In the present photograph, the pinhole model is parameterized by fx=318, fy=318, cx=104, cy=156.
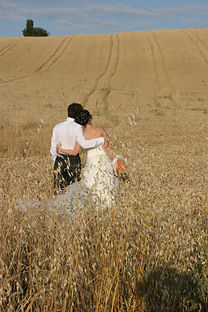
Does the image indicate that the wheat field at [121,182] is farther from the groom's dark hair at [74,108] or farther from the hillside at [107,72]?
the groom's dark hair at [74,108]

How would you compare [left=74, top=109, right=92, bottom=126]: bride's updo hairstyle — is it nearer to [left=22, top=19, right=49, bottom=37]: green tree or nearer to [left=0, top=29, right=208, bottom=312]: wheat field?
[left=0, top=29, right=208, bottom=312]: wheat field

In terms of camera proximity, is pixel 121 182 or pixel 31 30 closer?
pixel 121 182

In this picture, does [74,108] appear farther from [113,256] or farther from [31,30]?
[31,30]

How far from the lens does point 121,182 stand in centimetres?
294

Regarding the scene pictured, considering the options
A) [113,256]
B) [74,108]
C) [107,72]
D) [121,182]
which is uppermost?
[107,72]

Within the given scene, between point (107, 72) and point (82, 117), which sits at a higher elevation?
point (107, 72)

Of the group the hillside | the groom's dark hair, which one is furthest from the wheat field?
the groom's dark hair

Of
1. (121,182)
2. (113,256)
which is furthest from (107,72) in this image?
(113,256)

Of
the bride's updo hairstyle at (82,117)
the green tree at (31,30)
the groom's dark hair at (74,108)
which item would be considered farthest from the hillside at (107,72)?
the green tree at (31,30)

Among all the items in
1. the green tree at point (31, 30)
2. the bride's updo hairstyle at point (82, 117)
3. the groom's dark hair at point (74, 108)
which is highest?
the green tree at point (31, 30)

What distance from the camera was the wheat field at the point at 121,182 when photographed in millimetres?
2188

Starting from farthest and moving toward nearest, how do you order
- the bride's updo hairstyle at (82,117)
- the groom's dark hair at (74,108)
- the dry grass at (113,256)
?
the groom's dark hair at (74,108) < the bride's updo hairstyle at (82,117) < the dry grass at (113,256)

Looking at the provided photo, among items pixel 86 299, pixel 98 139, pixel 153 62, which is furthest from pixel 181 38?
pixel 86 299

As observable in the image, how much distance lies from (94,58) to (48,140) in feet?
111
